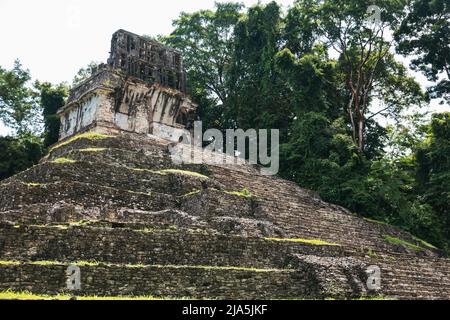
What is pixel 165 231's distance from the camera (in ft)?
36.5

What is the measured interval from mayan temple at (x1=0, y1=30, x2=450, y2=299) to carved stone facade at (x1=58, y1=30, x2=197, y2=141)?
7cm

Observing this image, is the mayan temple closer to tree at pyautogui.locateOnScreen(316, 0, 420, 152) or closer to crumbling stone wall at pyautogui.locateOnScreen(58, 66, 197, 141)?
crumbling stone wall at pyautogui.locateOnScreen(58, 66, 197, 141)

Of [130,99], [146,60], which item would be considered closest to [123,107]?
[130,99]

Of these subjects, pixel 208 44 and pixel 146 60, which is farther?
pixel 208 44

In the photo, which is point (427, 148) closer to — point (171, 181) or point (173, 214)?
point (171, 181)

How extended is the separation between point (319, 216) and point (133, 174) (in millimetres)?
6555

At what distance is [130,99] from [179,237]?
13955 millimetres

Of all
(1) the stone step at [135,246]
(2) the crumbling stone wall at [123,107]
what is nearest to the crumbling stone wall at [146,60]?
(2) the crumbling stone wall at [123,107]

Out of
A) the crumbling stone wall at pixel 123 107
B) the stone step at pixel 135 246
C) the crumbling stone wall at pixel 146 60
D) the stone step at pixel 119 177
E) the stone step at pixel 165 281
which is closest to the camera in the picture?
the stone step at pixel 165 281

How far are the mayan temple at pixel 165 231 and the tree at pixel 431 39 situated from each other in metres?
7.68

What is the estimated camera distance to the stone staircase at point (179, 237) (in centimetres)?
969

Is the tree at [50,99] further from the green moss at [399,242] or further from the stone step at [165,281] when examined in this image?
the stone step at [165,281]

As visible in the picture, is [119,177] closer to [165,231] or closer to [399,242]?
[165,231]

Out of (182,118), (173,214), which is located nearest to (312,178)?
(182,118)
